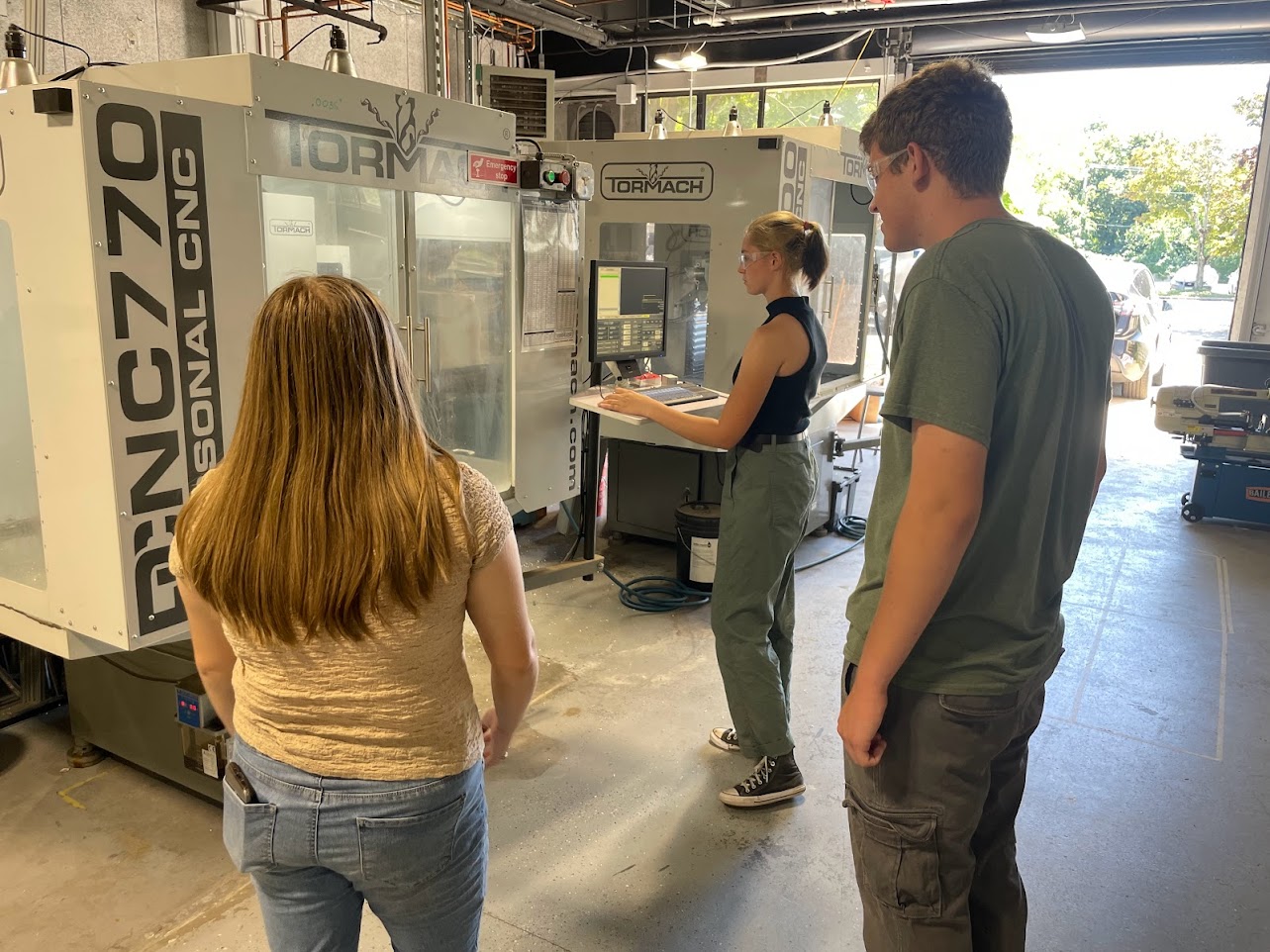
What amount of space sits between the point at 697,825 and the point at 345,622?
171 centimetres

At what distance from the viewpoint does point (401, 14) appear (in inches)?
257

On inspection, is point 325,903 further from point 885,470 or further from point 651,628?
point 651,628

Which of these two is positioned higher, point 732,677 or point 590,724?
point 732,677

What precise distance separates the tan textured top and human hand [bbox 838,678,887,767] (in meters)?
0.55

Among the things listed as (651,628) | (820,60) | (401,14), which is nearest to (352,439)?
(651,628)

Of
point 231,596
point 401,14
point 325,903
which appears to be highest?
point 401,14

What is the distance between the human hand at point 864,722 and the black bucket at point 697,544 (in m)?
2.79

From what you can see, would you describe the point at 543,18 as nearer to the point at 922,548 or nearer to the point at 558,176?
the point at 558,176

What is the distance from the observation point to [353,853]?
3.71 ft

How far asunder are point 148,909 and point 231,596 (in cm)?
152

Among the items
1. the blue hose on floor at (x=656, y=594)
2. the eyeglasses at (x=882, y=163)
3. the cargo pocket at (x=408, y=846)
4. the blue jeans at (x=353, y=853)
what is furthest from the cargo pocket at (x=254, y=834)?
the blue hose on floor at (x=656, y=594)

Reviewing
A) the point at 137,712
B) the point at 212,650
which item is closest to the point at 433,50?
the point at 137,712

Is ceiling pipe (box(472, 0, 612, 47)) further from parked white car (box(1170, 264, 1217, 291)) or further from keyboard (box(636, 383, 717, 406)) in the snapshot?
parked white car (box(1170, 264, 1217, 291))

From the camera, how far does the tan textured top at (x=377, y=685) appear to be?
110cm
